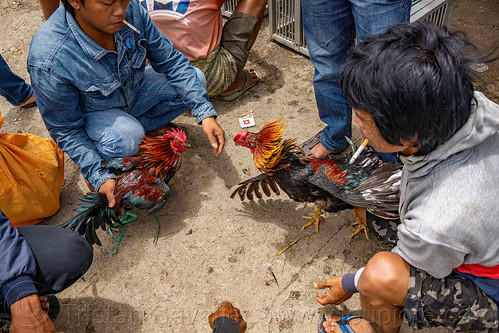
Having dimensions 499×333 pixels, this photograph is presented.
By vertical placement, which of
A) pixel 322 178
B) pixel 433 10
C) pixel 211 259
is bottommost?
pixel 211 259

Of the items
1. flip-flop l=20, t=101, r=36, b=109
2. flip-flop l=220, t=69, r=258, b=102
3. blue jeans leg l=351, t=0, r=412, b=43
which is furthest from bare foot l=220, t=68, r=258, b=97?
flip-flop l=20, t=101, r=36, b=109

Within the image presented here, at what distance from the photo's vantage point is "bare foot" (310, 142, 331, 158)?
3.02m

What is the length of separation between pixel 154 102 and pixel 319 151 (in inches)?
54.1

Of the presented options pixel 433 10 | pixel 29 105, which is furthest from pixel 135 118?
pixel 433 10

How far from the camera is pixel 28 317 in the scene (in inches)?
63.8

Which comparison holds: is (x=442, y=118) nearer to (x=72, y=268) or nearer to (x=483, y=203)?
(x=483, y=203)

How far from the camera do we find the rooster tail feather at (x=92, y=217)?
246cm

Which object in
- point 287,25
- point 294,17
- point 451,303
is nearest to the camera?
point 451,303

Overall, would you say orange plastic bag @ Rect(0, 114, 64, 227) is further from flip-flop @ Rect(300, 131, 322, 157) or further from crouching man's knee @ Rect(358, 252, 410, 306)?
crouching man's knee @ Rect(358, 252, 410, 306)

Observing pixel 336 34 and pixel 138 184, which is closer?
pixel 336 34

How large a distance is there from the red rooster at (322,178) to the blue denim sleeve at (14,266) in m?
1.35

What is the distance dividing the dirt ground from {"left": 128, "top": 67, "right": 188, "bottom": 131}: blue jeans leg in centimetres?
37

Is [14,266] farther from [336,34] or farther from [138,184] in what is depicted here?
[336,34]

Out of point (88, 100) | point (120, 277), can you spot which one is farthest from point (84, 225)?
point (88, 100)
